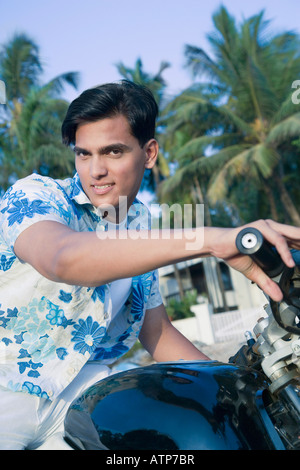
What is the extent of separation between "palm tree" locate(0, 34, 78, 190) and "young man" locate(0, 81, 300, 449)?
61.2ft

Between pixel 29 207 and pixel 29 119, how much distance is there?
19.5m

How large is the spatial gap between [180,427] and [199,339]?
16891mm

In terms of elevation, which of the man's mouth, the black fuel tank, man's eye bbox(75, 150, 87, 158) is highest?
man's eye bbox(75, 150, 87, 158)

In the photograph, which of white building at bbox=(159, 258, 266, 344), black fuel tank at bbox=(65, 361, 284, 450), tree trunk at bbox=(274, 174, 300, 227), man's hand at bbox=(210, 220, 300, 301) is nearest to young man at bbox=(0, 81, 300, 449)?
man's hand at bbox=(210, 220, 300, 301)

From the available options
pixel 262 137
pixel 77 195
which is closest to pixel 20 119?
pixel 262 137

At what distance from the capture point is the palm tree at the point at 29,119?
20.1 meters

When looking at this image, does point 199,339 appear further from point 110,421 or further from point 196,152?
point 110,421

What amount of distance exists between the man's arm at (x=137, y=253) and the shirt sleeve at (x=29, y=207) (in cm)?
16

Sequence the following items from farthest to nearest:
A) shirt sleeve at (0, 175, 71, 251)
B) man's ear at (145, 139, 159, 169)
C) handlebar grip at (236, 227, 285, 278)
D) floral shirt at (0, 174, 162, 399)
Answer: man's ear at (145, 139, 159, 169) < floral shirt at (0, 174, 162, 399) < shirt sleeve at (0, 175, 71, 251) < handlebar grip at (236, 227, 285, 278)

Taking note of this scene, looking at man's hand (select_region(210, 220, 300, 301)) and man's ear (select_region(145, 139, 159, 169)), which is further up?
man's ear (select_region(145, 139, 159, 169))

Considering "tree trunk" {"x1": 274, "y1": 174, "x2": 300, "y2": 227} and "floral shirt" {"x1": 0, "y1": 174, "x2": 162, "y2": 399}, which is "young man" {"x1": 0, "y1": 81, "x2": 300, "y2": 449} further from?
"tree trunk" {"x1": 274, "y1": 174, "x2": 300, "y2": 227}

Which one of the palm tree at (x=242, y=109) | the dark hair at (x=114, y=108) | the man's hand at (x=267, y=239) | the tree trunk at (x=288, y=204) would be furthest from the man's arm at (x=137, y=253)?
the tree trunk at (x=288, y=204)

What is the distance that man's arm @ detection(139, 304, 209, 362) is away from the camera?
6.92ft

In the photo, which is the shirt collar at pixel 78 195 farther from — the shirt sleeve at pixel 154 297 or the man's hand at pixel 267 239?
the man's hand at pixel 267 239
